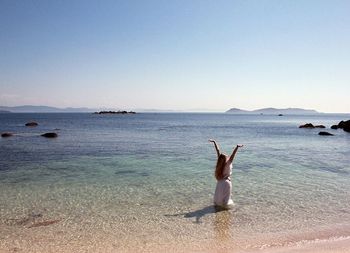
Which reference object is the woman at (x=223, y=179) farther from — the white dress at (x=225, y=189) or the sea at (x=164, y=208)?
the sea at (x=164, y=208)

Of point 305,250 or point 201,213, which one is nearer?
point 305,250

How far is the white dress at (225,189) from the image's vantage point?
535 inches

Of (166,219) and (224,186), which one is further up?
(224,186)

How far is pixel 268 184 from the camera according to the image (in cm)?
1841

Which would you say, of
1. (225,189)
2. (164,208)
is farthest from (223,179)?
(164,208)

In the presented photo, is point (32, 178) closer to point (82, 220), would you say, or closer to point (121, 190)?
point (121, 190)

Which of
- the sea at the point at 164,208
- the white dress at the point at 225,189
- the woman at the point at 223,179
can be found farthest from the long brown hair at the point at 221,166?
the sea at the point at 164,208

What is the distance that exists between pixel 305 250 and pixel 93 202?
8.83 m

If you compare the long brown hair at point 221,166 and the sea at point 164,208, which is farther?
the long brown hair at point 221,166

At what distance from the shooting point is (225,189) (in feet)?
44.9

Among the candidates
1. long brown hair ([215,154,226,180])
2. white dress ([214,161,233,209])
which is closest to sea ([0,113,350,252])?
white dress ([214,161,233,209])

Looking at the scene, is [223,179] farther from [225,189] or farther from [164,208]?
[164,208]

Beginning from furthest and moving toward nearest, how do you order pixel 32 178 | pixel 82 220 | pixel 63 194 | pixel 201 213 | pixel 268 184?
pixel 32 178, pixel 268 184, pixel 63 194, pixel 201 213, pixel 82 220

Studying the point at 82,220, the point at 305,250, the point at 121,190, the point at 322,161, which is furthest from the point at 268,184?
the point at 322,161
